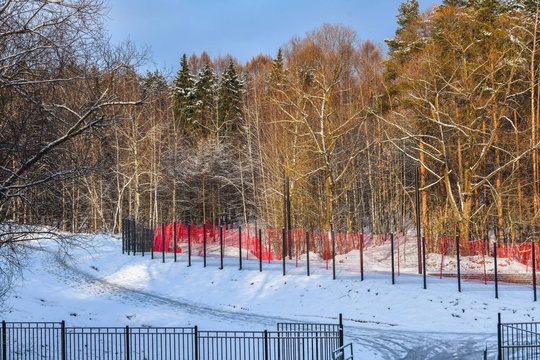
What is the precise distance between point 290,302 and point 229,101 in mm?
38510

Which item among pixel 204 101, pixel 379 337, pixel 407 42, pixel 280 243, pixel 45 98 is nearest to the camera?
pixel 45 98

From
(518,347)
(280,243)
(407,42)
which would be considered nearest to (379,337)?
(518,347)

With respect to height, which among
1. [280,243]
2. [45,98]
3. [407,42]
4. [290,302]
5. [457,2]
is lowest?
[290,302]

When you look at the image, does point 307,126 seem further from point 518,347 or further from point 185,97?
point 185,97

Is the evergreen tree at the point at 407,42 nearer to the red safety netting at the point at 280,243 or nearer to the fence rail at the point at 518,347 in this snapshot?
the red safety netting at the point at 280,243

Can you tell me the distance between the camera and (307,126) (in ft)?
97.9

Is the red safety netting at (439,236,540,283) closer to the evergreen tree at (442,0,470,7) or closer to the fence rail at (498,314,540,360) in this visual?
the fence rail at (498,314,540,360)

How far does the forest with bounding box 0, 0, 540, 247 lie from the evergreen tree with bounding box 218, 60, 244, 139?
22 centimetres

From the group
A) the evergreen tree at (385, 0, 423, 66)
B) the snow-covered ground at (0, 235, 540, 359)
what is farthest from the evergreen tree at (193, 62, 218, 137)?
the snow-covered ground at (0, 235, 540, 359)

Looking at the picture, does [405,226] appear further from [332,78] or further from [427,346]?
[427,346]

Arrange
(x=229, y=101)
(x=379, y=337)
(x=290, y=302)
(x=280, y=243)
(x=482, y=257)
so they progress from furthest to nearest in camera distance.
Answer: (x=229, y=101)
(x=280, y=243)
(x=482, y=257)
(x=290, y=302)
(x=379, y=337)

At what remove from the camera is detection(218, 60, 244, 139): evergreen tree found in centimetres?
5666

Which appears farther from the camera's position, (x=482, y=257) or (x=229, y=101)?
(x=229, y=101)

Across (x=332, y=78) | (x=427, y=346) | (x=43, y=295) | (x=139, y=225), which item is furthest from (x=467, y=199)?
(x=43, y=295)
